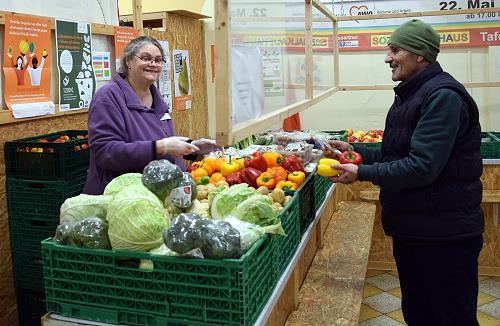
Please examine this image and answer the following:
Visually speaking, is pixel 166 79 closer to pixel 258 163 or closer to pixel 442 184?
pixel 258 163

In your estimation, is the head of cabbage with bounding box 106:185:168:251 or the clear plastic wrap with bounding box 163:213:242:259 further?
the head of cabbage with bounding box 106:185:168:251

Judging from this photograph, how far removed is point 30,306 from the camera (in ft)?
11.2

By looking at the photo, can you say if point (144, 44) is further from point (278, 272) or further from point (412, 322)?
point (412, 322)

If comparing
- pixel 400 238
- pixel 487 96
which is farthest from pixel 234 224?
pixel 487 96

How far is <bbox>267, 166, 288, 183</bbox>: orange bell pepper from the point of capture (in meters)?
2.86

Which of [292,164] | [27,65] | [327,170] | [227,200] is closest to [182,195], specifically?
[227,200]

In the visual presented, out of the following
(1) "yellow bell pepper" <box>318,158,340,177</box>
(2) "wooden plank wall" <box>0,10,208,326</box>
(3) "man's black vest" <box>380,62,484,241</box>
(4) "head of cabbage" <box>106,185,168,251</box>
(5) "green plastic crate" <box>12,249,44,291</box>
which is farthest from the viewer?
(2) "wooden plank wall" <box>0,10,208,326</box>

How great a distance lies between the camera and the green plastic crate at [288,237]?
2129 millimetres

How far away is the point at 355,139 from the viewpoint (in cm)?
532

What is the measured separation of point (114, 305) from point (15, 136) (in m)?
2.14

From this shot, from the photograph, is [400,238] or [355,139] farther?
[355,139]

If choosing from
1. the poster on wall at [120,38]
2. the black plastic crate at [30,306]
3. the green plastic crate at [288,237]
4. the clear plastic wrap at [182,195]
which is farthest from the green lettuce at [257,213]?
the poster on wall at [120,38]

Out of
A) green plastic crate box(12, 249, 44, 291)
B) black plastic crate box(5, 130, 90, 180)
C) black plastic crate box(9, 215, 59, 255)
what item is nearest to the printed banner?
black plastic crate box(5, 130, 90, 180)

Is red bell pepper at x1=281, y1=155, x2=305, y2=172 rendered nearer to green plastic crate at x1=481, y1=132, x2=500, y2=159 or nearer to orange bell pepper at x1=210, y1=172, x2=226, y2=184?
orange bell pepper at x1=210, y1=172, x2=226, y2=184
